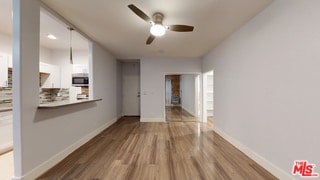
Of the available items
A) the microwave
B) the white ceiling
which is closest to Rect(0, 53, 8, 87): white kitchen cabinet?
the white ceiling

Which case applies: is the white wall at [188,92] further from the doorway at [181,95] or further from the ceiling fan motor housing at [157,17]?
the ceiling fan motor housing at [157,17]

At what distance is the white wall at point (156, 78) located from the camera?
20.2ft

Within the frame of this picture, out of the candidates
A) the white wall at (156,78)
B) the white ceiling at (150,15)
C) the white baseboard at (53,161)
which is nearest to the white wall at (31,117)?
the white baseboard at (53,161)

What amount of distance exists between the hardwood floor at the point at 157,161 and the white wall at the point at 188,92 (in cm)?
325

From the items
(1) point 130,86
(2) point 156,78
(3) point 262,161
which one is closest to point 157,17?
(3) point 262,161

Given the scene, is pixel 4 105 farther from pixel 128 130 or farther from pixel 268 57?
pixel 268 57

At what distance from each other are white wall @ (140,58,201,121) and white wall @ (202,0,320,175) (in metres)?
2.67

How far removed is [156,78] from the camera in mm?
6160

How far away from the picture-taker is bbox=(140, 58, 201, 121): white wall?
6.14 metres

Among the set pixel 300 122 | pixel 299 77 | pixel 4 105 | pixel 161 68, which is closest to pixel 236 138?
pixel 300 122

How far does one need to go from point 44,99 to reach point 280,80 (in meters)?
5.85

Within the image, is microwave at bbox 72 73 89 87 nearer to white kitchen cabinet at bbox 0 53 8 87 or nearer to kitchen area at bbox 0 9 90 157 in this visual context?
kitchen area at bbox 0 9 90 157

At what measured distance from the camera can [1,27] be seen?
3344 mm

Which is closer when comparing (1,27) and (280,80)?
(280,80)
